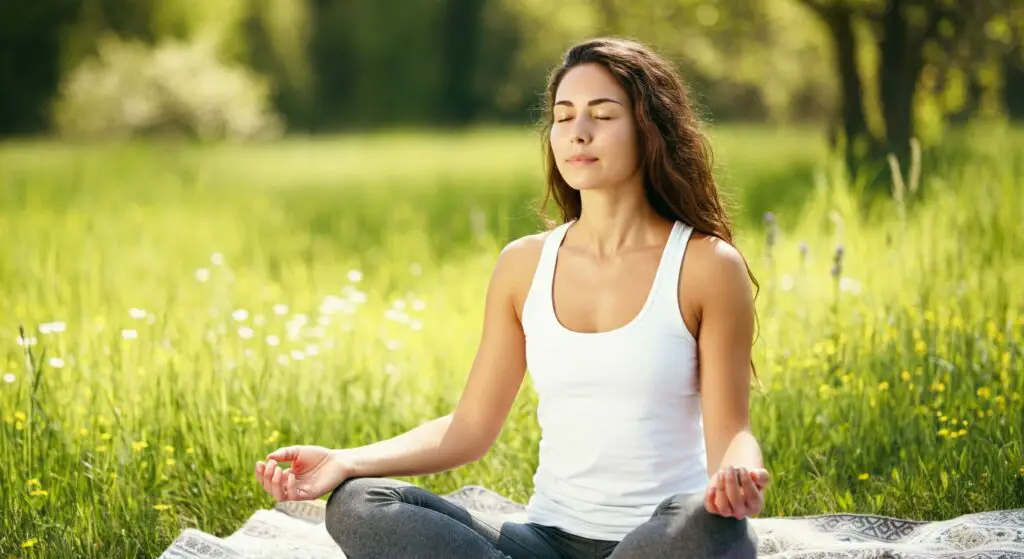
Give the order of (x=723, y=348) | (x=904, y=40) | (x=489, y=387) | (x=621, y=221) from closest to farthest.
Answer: (x=723, y=348) < (x=621, y=221) < (x=489, y=387) < (x=904, y=40)

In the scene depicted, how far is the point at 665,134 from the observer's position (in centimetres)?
272

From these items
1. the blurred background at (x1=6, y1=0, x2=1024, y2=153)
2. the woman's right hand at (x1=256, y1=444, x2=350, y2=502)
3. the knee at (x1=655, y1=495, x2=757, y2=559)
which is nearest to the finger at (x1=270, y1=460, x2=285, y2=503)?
the woman's right hand at (x1=256, y1=444, x2=350, y2=502)

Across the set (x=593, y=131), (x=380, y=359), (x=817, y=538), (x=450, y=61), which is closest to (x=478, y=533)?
(x=593, y=131)

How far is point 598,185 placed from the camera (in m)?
2.68

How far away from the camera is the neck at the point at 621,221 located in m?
2.73

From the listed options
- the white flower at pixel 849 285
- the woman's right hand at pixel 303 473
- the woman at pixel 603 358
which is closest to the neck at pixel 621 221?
the woman at pixel 603 358

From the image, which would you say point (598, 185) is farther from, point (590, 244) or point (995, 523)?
point (995, 523)

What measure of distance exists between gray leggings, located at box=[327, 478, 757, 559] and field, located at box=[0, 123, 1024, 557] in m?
0.66

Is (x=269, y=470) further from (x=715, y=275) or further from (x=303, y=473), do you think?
(x=715, y=275)

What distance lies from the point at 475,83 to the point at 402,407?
26.8 meters

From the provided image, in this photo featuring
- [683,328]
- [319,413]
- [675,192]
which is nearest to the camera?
[683,328]

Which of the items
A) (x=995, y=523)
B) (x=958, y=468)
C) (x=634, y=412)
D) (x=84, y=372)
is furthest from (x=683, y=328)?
(x=84, y=372)

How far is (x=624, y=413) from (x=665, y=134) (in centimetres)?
61

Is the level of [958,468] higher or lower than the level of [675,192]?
lower
